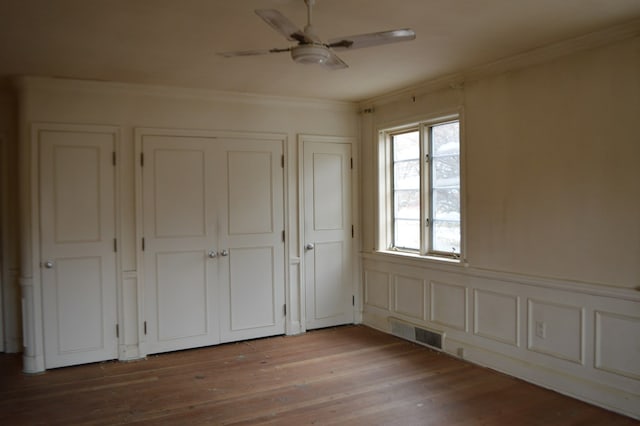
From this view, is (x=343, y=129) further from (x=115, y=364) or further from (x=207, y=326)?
(x=115, y=364)

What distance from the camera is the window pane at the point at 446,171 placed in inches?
178

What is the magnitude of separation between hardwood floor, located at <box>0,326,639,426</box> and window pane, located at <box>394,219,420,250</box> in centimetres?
108

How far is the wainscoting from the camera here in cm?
323

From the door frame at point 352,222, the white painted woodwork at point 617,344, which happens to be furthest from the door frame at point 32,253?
the white painted woodwork at point 617,344

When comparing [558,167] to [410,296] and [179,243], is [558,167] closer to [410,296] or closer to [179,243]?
[410,296]

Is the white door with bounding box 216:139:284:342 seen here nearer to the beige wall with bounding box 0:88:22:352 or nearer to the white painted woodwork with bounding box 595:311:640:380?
the beige wall with bounding box 0:88:22:352

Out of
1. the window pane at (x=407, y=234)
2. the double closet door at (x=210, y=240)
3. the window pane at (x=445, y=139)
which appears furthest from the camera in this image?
the window pane at (x=407, y=234)

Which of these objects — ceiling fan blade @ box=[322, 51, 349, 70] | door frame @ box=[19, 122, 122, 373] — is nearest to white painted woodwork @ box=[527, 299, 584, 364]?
ceiling fan blade @ box=[322, 51, 349, 70]

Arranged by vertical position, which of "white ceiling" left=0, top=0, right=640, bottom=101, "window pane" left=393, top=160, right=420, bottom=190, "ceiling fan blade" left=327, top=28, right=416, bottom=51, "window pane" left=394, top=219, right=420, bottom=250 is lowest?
"window pane" left=394, top=219, right=420, bottom=250

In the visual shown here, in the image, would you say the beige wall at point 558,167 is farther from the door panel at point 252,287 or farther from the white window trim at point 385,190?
the door panel at point 252,287

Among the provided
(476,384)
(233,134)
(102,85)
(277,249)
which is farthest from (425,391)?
(102,85)

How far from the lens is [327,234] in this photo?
5477 mm

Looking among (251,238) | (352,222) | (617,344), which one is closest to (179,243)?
(251,238)

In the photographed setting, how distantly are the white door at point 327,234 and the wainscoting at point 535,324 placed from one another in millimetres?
665
